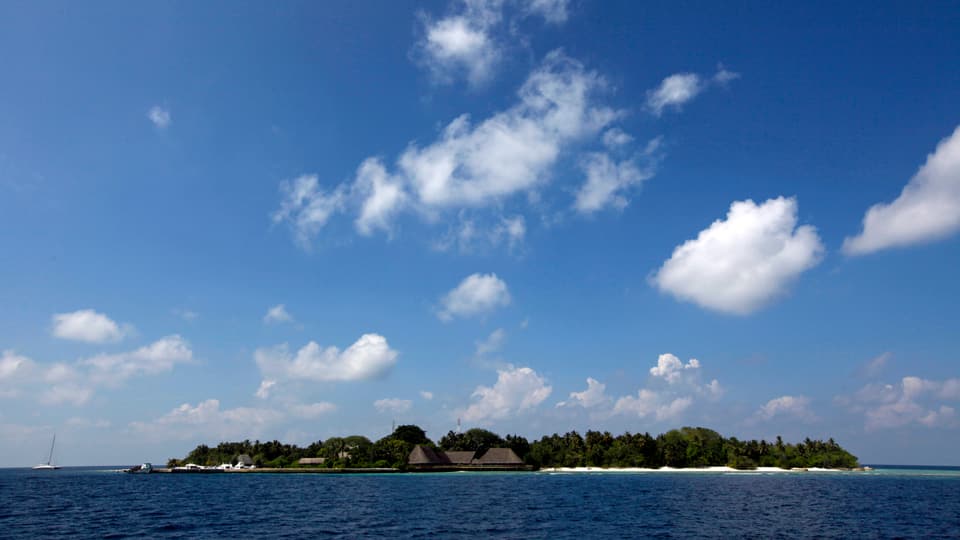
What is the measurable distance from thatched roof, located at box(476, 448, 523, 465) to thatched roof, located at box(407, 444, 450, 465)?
12961 mm

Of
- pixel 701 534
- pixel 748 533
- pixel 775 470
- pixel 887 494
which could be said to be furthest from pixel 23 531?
pixel 775 470

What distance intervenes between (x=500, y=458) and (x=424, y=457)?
24.7 meters

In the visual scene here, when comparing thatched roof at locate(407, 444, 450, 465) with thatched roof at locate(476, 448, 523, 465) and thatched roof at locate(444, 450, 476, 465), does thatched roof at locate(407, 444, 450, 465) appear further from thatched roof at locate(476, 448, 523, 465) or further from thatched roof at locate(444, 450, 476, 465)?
thatched roof at locate(476, 448, 523, 465)

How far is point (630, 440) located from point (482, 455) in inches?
2002

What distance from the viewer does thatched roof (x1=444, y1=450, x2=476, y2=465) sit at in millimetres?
192875

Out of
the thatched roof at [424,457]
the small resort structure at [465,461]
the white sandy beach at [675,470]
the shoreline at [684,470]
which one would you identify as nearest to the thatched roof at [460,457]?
the small resort structure at [465,461]

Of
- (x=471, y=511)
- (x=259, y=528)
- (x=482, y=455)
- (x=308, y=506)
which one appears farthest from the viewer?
(x=482, y=455)

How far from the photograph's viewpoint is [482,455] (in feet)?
648

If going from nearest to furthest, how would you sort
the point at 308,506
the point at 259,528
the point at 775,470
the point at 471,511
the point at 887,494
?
the point at 259,528
the point at 471,511
the point at 308,506
the point at 887,494
the point at 775,470

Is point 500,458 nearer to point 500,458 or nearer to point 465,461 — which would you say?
point 500,458

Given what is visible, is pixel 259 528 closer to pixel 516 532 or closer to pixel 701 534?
pixel 516 532

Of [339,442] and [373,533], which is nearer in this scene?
[373,533]

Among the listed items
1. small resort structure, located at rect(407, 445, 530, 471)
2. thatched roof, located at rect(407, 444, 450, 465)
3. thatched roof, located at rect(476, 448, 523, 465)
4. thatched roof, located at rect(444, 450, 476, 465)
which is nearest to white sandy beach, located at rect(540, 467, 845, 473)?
thatched roof, located at rect(476, 448, 523, 465)

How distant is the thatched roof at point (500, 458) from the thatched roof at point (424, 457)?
13.0m
